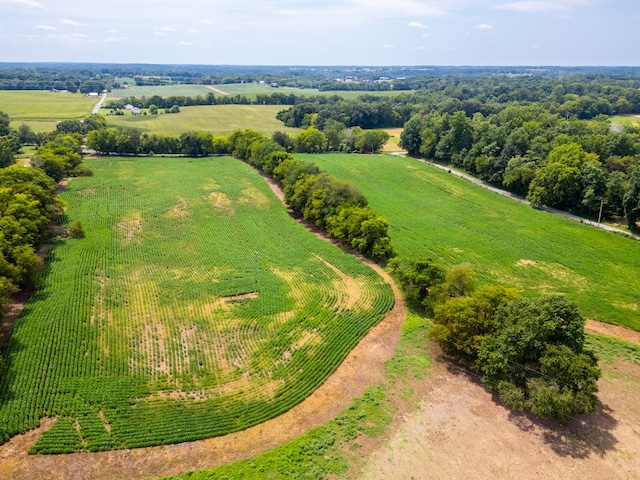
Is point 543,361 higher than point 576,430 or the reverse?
higher

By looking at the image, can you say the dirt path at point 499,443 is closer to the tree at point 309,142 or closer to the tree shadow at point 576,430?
the tree shadow at point 576,430

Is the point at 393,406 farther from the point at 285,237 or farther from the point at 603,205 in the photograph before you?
the point at 603,205

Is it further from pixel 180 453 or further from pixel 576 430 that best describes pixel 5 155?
pixel 576 430

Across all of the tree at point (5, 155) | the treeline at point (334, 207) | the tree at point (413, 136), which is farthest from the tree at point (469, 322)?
the tree at point (5, 155)

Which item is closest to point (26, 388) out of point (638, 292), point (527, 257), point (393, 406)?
point (393, 406)

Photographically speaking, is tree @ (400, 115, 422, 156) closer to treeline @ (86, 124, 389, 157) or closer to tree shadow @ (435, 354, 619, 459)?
treeline @ (86, 124, 389, 157)

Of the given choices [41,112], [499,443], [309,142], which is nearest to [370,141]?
[309,142]

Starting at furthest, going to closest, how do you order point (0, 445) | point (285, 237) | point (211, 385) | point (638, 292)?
point (285, 237) → point (638, 292) → point (211, 385) → point (0, 445)
